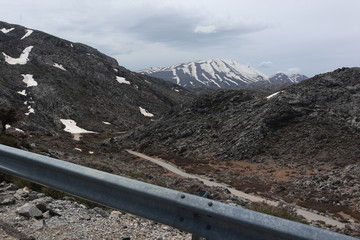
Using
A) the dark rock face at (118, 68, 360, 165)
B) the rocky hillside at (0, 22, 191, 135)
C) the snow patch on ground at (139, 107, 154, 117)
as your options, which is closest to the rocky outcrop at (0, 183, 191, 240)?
the dark rock face at (118, 68, 360, 165)

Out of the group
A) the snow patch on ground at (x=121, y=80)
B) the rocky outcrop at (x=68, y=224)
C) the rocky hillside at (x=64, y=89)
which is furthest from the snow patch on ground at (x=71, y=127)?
the rocky outcrop at (x=68, y=224)

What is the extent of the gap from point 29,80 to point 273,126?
86.1 metres

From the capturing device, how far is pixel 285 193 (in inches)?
1537

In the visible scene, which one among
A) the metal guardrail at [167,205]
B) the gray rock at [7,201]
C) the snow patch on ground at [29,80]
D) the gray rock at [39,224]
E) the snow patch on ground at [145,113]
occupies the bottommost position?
the snow patch on ground at [145,113]

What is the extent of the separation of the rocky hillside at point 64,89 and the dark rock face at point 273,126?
29177 mm

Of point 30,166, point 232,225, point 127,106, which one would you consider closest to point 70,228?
point 30,166

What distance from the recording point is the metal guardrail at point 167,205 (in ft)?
10.0

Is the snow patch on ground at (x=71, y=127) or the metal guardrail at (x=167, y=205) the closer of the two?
the metal guardrail at (x=167, y=205)

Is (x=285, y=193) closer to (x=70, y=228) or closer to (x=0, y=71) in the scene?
(x=70, y=228)

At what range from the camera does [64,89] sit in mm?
115562

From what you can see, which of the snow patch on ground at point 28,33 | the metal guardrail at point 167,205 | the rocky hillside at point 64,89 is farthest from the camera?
the snow patch on ground at point 28,33

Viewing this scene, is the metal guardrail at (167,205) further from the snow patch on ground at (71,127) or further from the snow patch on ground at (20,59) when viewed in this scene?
the snow patch on ground at (20,59)

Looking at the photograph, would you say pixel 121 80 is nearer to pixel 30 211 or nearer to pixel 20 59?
pixel 20 59

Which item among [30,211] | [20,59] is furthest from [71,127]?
[30,211]
